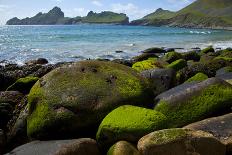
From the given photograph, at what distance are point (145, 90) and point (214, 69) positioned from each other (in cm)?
598

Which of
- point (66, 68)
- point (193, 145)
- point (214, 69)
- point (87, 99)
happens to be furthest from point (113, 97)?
point (214, 69)

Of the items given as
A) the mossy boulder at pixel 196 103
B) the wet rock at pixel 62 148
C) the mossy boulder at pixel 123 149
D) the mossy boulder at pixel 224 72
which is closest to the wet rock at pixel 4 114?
the wet rock at pixel 62 148

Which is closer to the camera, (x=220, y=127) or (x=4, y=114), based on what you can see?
(x=220, y=127)

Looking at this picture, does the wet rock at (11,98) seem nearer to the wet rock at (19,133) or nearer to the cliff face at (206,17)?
the wet rock at (19,133)

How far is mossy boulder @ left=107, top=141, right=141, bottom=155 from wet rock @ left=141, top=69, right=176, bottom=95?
10.7ft

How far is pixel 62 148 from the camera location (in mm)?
6027

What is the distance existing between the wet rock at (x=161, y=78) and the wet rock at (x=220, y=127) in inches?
95.8

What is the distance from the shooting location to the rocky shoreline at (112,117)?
6.00 m

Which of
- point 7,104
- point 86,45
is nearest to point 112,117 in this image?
point 7,104

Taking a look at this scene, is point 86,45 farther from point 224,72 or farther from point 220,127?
point 220,127

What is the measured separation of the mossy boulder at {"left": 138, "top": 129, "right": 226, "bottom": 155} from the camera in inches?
231

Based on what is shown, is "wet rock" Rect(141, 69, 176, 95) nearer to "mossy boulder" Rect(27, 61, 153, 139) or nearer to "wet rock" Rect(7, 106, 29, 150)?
"mossy boulder" Rect(27, 61, 153, 139)

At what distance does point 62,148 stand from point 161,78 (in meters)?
3.98

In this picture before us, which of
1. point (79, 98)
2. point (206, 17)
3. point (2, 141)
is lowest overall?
point (206, 17)
